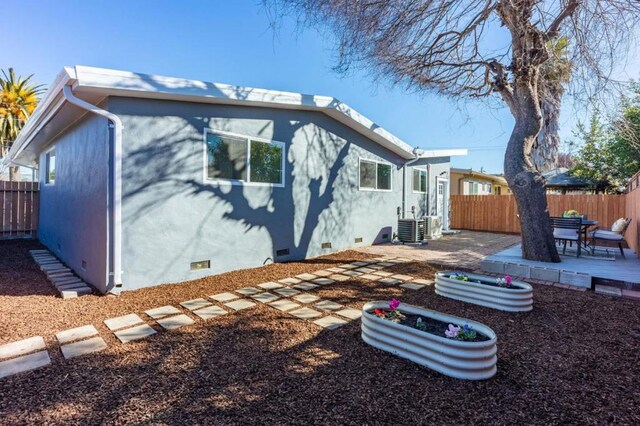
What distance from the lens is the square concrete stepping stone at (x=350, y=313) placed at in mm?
3857

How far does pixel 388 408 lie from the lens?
2.12 metres

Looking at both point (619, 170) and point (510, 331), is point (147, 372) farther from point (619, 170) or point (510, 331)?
point (619, 170)

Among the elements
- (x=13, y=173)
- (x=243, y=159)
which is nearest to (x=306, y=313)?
(x=243, y=159)

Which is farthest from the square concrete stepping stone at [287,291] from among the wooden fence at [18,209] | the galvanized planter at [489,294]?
the wooden fence at [18,209]

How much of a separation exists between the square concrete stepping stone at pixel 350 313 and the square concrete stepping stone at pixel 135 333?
6.87 ft

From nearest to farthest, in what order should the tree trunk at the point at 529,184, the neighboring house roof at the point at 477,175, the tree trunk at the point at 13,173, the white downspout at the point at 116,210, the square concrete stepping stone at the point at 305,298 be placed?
the square concrete stepping stone at the point at 305,298 < the white downspout at the point at 116,210 < the tree trunk at the point at 529,184 < the tree trunk at the point at 13,173 < the neighboring house roof at the point at 477,175

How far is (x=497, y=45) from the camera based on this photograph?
6.32 m

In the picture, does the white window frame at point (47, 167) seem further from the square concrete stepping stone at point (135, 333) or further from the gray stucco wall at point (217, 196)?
the square concrete stepping stone at point (135, 333)

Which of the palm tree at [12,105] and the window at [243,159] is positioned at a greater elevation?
the palm tree at [12,105]

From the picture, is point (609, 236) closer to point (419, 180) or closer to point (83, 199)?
point (419, 180)

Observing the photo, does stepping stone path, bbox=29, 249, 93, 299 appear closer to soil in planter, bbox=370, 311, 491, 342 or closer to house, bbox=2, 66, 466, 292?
house, bbox=2, 66, 466, 292

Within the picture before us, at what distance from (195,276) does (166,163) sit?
1.96 metres

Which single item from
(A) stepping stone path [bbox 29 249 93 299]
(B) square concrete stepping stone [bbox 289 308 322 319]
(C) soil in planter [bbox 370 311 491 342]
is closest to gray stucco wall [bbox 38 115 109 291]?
(A) stepping stone path [bbox 29 249 93 299]

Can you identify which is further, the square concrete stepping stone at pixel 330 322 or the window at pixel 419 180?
the window at pixel 419 180
